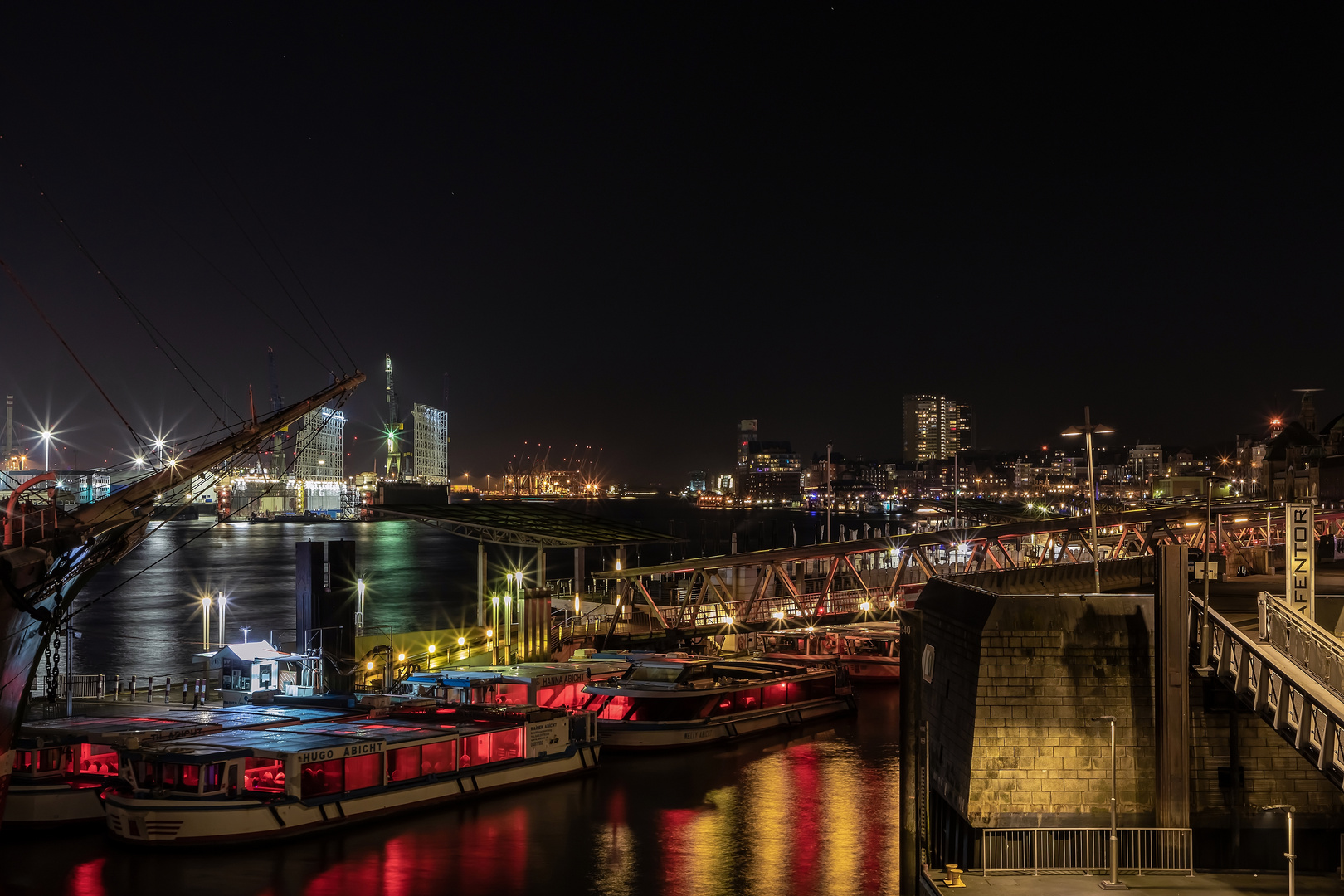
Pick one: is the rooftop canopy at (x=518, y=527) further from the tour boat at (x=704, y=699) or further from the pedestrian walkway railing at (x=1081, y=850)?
the pedestrian walkway railing at (x=1081, y=850)

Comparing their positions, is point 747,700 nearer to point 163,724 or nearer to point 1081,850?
point 163,724

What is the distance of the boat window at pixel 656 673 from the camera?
29.1m

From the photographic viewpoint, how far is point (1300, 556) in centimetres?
1551

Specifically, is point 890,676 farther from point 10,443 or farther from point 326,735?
point 10,443

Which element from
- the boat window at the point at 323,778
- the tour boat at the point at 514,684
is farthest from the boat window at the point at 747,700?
the boat window at the point at 323,778

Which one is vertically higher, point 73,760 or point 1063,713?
point 1063,713

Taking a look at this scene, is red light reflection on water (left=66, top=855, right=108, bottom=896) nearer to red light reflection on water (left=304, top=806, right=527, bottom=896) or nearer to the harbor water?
the harbor water

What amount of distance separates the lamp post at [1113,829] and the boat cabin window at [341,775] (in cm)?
1245

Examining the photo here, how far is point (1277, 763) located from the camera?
15102 mm

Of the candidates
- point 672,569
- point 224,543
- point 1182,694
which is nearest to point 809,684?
point 672,569

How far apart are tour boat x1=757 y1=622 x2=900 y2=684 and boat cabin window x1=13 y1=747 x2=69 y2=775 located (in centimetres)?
2038

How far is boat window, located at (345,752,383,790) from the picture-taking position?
67.1 feet

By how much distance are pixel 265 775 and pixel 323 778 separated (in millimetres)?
958

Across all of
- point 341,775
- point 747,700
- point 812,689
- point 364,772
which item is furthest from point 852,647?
point 341,775
